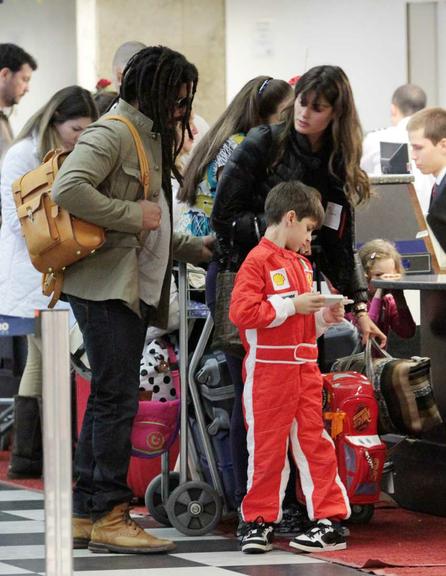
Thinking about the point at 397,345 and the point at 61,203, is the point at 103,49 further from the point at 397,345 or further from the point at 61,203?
the point at 61,203

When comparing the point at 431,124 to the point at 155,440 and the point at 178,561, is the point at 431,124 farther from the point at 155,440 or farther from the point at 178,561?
the point at 178,561

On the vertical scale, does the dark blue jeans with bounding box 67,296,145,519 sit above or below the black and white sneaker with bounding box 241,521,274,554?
above

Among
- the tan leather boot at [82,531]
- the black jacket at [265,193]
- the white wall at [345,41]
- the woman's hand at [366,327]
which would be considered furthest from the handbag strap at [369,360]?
the white wall at [345,41]

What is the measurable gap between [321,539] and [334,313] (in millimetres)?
729

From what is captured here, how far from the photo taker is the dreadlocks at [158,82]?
5.51 metres

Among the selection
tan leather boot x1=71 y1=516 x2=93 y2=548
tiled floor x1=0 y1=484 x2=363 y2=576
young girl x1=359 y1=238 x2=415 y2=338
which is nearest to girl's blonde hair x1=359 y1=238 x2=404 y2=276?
young girl x1=359 y1=238 x2=415 y2=338

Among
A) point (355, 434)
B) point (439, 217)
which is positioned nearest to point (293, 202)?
point (355, 434)

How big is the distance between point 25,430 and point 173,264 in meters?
1.84

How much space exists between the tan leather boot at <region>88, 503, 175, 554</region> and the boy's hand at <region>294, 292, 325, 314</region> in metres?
0.85

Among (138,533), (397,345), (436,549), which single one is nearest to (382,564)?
(436,549)

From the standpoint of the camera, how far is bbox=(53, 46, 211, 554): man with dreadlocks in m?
5.37

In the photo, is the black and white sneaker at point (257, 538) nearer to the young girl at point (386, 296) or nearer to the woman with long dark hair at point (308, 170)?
the woman with long dark hair at point (308, 170)

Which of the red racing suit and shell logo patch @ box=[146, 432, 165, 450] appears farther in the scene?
shell logo patch @ box=[146, 432, 165, 450]

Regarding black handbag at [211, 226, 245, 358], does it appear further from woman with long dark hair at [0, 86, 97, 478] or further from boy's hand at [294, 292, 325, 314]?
woman with long dark hair at [0, 86, 97, 478]
